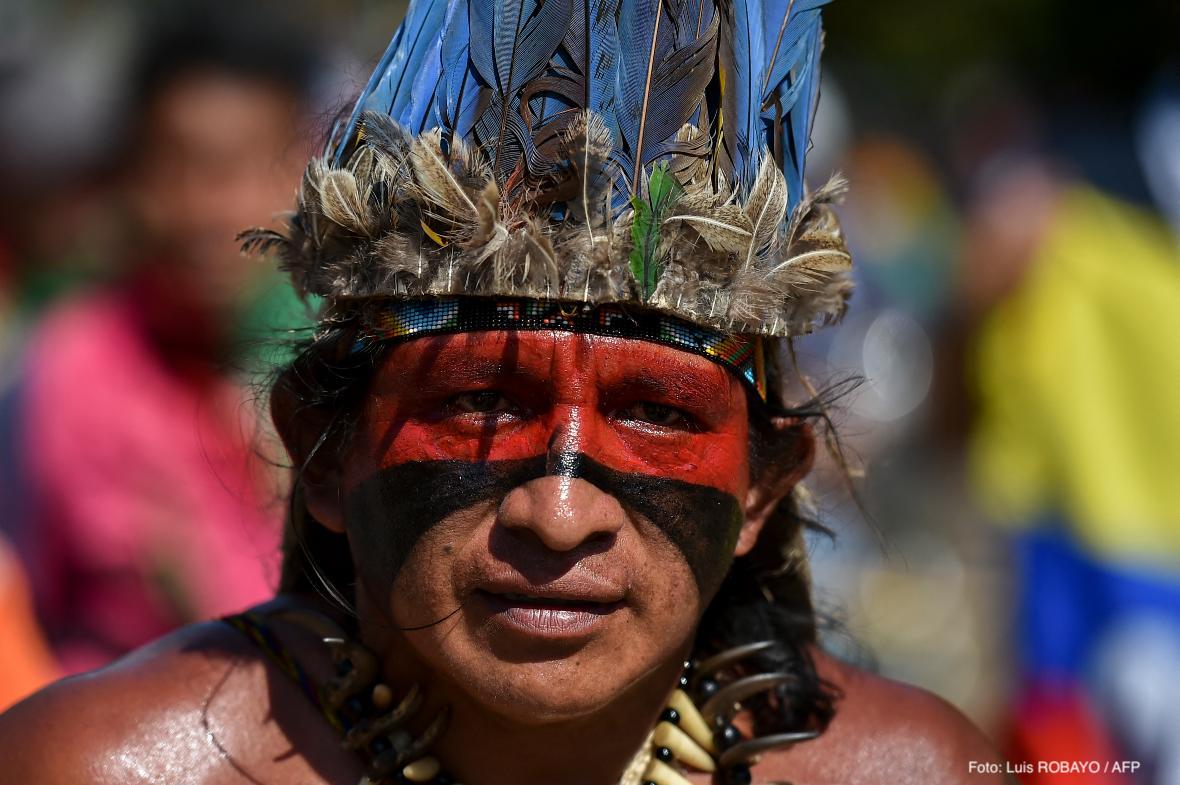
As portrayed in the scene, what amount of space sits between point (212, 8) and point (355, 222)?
3.46 metres

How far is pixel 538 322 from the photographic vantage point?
2.20 metres

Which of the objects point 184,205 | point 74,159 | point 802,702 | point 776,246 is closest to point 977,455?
point 184,205

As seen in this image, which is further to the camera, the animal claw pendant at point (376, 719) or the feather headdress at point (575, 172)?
the animal claw pendant at point (376, 719)

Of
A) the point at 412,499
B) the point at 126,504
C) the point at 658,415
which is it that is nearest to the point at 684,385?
the point at 658,415

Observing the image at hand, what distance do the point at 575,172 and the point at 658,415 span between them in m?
0.39

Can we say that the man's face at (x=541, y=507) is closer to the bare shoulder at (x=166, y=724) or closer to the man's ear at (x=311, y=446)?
the man's ear at (x=311, y=446)

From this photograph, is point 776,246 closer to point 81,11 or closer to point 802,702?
point 802,702

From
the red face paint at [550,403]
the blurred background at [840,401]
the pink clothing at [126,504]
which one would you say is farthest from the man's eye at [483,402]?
the pink clothing at [126,504]

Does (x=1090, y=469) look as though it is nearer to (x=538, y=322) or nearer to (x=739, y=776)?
(x=739, y=776)

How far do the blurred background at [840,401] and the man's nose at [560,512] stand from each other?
749 millimetres

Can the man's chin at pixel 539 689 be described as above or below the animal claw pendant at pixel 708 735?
above

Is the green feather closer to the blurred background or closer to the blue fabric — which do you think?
the blurred background

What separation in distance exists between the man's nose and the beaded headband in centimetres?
23

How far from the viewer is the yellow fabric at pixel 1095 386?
199 inches
